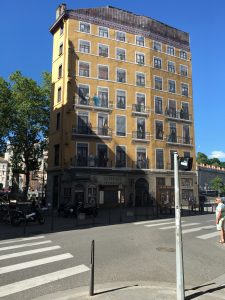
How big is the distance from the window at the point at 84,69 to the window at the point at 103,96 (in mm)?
2378

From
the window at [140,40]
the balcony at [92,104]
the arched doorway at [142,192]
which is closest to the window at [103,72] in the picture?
the balcony at [92,104]

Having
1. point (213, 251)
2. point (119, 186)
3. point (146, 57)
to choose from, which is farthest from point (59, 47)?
point (213, 251)

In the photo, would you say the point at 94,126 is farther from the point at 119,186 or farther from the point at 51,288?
the point at 51,288

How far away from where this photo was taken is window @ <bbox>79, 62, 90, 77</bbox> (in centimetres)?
3538

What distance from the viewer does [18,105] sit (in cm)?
4350

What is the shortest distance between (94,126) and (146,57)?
39.6ft

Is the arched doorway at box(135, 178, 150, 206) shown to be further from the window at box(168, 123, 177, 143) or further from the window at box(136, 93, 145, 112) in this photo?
the window at box(136, 93, 145, 112)

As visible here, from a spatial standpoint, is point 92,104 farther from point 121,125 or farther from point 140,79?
point 140,79

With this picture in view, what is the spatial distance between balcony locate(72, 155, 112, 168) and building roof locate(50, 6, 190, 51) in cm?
1646

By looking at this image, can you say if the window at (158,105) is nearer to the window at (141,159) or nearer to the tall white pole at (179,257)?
the window at (141,159)

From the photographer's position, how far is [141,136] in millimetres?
37312

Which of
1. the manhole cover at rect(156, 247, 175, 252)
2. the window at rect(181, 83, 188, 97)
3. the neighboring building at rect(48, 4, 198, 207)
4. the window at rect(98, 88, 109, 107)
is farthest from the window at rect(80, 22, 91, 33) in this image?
the manhole cover at rect(156, 247, 175, 252)

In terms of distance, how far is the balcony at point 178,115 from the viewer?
39906mm

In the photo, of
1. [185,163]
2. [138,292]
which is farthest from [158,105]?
[138,292]
